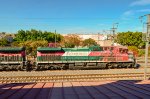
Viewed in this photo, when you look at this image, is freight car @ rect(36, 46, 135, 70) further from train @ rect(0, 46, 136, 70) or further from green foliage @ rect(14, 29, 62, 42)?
green foliage @ rect(14, 29, 62, 42)

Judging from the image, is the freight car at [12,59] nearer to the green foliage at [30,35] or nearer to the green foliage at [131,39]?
the green foliage at [30,35]

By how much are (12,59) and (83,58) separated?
31.3 ft

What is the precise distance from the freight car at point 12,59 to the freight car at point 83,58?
6.92 ft

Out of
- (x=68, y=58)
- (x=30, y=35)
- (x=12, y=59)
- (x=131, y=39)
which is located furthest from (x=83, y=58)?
(x=30, y=35)

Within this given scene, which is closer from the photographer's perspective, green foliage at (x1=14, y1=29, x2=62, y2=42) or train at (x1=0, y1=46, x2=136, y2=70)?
train at (x1=0, y1=46, x2=136, y2=70)

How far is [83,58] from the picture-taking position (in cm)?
3291

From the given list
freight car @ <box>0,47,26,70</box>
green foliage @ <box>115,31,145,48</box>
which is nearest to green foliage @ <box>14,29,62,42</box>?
green foliage @ <box>115,31,145,48</box>

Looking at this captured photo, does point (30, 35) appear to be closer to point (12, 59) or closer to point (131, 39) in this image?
point (131, 39)

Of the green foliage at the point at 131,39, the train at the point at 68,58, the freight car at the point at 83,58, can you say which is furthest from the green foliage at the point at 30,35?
the freight car at the point at 83,58

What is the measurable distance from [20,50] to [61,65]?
5837 mm

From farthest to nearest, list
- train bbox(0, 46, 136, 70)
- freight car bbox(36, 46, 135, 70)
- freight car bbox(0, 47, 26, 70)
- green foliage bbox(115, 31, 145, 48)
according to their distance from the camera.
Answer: green foliage bbox(115, 31, 145, 48)
freight car bbox(36, 46, 135, 70)
train bbox(0, 46, 136, 70)
freight car bbox(0, 47, 26, 70)

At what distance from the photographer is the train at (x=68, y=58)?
103 feet

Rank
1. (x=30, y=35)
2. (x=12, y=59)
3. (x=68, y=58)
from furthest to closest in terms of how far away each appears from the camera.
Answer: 1. (x=30, y=35)
2. (x=68, y=58)
3. (x=12, y=59)

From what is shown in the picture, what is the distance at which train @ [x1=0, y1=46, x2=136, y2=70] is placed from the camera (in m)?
31.5
